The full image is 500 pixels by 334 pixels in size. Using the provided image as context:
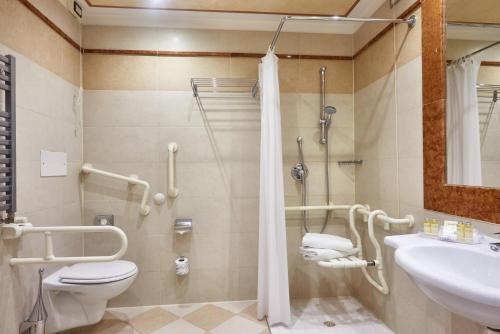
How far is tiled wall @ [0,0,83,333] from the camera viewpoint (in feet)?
4.91

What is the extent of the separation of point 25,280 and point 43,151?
2.57 feet

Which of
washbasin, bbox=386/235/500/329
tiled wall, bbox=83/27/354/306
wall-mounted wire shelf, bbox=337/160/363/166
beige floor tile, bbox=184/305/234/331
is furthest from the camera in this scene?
wall-mounted wire shelf, bbox=337/160/363/166

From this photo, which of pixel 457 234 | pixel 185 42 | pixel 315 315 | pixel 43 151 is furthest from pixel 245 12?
pixel 315 315

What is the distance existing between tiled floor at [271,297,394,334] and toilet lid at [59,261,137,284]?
1108mm

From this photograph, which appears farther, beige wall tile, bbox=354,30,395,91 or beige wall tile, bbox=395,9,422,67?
beige wall tile, bbox=354,30,395,91

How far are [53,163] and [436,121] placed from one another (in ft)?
7.91

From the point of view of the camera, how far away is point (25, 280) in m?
1.61

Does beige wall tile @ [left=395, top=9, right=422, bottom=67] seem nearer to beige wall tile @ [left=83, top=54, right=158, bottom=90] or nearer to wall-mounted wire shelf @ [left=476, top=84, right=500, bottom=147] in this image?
wall-mounted wire shelf @ [left=476, top=84, right=500, bottom=147]

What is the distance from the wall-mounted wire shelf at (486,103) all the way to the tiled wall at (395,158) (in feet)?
1.20

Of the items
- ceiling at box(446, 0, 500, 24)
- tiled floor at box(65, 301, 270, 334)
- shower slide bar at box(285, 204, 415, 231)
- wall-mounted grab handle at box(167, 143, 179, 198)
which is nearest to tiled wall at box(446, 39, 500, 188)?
ceiling at box(446, 0, 500, 24)

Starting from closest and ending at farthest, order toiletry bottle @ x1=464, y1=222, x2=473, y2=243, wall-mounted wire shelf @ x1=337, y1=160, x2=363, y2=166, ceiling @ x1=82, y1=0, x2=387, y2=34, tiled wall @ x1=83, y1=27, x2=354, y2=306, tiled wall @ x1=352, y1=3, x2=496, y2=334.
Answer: toiletry bottle @ x1=464, y1=222, x2=473, y2=243 → tiled wall @ x1=352, y1=3, x2=496, y2=334 → ceiling @ x1=82, y1=0, x2=387, y2=34 → tiled wall @ x1=83, y1=27, x2=354, y2=306 → wall-mounted wire shelf @ x1=337, y1=160, x2=363, y2=166

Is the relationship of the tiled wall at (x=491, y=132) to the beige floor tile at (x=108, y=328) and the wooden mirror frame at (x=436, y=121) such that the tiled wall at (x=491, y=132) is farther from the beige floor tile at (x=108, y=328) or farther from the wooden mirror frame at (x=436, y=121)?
the beige floor tile at (x=108, y=328)

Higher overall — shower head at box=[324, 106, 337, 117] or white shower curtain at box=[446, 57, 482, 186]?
shower head at box=[324, 106, 337, 117]

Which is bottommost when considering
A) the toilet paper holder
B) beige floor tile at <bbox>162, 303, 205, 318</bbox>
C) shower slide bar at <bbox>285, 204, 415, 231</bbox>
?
beige floor tile at <bbox>162, 303, 205, 318</bbox>
